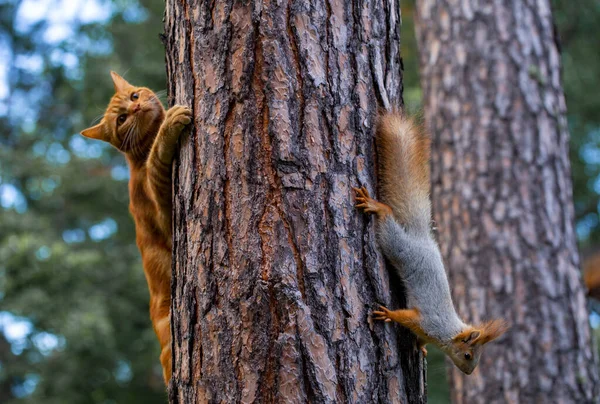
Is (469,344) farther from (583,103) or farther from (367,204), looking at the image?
(583,103)

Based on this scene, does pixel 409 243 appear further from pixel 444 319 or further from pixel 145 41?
pixel 145 41

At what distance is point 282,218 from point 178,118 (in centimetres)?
48

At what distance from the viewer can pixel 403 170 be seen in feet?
6.63

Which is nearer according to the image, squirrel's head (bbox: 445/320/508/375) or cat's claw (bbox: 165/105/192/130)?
cat's claw (bbox: 165/105/192/130)

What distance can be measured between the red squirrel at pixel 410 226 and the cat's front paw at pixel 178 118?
56 cm

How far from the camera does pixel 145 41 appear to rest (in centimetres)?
924

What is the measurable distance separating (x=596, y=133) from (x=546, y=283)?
735 cm

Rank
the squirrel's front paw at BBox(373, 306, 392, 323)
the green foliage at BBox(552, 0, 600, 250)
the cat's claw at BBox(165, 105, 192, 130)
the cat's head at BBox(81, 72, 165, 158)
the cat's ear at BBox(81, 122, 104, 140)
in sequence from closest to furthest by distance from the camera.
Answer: the squirrel's front paw at BBox(373, 306, 392, 323) → the cat's claw at BBox(165, 105, 192, 130) → the cat's head at BBox(81, 72, 165, 158) → the cat's ear at BBox(81, 122, 104, 140) → the green foliage at BBox(552, 0, 600, 250)

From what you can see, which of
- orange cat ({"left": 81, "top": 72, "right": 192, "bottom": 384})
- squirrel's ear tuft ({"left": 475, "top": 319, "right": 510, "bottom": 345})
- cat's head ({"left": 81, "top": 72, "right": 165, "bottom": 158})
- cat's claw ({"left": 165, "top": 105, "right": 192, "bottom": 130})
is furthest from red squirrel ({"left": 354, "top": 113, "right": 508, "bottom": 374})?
cat's head ({"left": 81, "top": 72, "right": 165, "bottom": 158})

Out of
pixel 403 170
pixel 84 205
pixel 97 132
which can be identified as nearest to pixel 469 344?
pixel 403 170

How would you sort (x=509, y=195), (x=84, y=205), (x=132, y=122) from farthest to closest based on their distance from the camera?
(x=84, y=205)
(x=509, y=195)
(x=132, y=122)

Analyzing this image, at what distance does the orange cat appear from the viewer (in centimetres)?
246

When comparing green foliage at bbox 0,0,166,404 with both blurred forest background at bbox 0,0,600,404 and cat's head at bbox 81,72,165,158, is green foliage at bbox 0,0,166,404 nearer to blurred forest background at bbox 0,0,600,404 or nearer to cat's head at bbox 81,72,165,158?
blurred forest background at bbox 0,0,600,404

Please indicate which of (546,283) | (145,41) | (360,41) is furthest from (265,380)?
(145,41)
